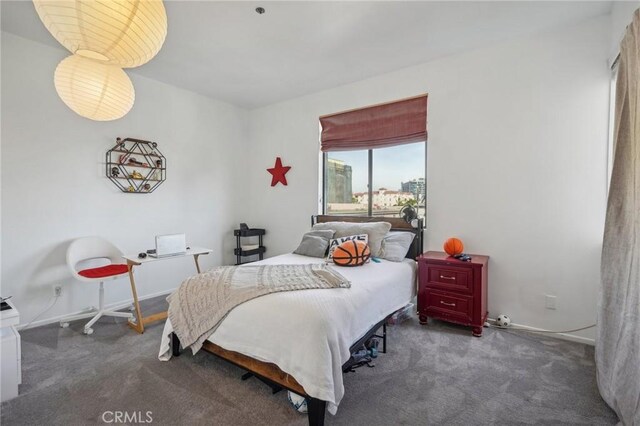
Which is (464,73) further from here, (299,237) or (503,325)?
(299,237)

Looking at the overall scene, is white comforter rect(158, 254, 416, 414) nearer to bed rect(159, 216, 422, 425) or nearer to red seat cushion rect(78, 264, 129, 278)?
bed rect(159, 216, 422, 425)

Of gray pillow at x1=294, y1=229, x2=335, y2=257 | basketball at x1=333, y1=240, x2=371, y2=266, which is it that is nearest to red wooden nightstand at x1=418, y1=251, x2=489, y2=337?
basketball at x1=333, y1=240, x2=371, y2=266

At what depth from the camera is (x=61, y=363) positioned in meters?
2.21

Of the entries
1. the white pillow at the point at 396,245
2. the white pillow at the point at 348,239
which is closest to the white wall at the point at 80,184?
the white pillow at the point at 348,239

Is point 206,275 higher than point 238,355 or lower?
higher

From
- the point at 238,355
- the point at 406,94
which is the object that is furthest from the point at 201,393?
the point at 406,94

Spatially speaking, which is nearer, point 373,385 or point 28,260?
point 373,385

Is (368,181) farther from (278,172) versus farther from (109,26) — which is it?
(109,26)

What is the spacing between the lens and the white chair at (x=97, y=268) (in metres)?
2.76

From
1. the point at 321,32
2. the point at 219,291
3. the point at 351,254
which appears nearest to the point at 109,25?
the point at 219,291

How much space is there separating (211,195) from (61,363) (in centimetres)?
267

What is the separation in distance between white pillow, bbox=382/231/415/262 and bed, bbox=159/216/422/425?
0.77m

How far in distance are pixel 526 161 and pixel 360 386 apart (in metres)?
2.48

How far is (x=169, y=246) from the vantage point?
2943mm
